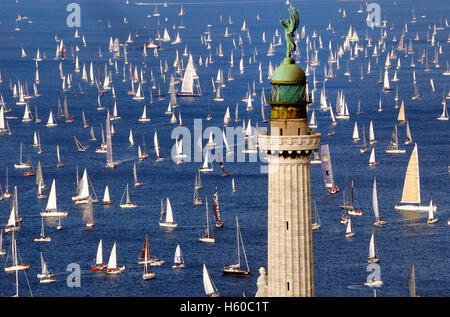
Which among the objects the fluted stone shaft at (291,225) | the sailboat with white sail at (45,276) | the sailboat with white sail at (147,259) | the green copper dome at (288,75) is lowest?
the sailboat with white sail at (45,276)

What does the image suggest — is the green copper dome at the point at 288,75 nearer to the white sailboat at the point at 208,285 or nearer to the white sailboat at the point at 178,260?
the white sailboat at the point at 208,285

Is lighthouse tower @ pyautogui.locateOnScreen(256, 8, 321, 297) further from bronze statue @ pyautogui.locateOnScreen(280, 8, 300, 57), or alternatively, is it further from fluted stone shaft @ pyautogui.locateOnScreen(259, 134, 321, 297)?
bronze statue @ pyautogui.locateOnScreen(280, 8, 300, 57)

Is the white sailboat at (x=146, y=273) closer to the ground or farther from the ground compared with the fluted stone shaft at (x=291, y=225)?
closer to the ground

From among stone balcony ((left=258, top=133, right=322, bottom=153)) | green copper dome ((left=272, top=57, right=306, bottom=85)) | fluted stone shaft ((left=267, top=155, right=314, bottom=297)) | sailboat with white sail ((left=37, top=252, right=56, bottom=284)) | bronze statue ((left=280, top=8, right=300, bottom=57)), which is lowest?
sailboat with white sail ((left=37, top=252, right=56, bottom=284))

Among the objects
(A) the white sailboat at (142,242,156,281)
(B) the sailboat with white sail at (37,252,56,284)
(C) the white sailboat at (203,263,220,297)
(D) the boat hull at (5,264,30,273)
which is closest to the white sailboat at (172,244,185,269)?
(A) the white sailboat at (142,242,156,281)

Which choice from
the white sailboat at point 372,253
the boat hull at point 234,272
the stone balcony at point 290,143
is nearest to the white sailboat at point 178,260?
the boat hull at point 234,272

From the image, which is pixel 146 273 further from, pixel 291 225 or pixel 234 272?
pixel 291 225
